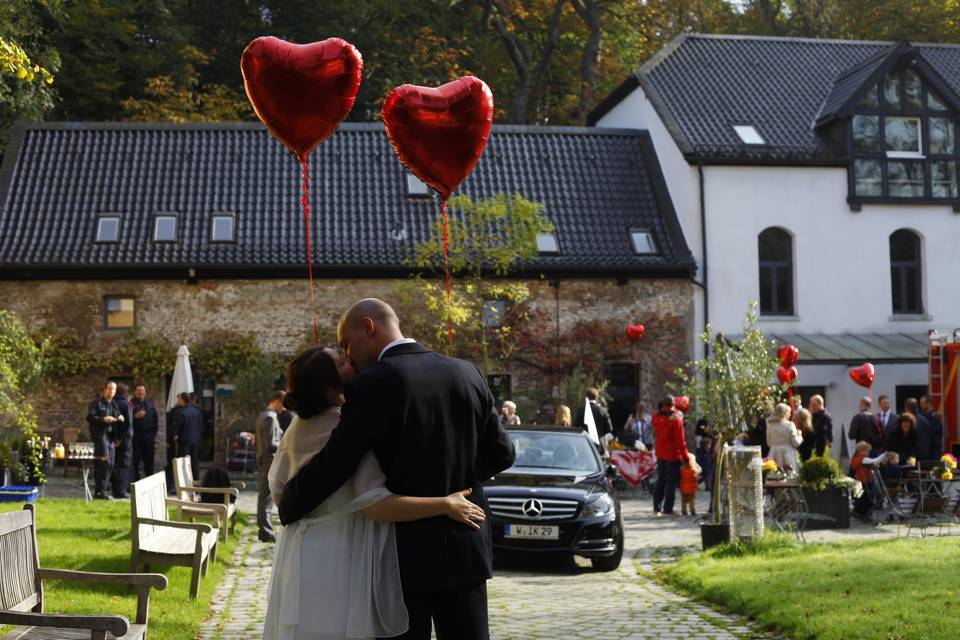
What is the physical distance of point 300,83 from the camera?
8.23m

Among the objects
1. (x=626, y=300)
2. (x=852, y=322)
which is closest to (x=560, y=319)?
(x=626, y=300)

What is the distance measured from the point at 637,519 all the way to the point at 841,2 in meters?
30.7

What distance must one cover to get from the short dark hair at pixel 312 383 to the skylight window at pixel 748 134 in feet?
91.2

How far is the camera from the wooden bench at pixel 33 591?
250 inches

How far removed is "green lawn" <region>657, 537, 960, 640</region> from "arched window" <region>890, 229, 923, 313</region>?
61.7ft

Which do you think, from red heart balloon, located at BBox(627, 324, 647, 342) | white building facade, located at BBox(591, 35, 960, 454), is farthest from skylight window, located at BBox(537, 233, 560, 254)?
white building facade, located at BBox(591, 35, 960, 454)

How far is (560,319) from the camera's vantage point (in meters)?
31.1

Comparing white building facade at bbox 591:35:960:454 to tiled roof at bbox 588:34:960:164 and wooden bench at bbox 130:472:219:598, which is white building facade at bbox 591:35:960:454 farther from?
wooden bench at bbox 130:472:219:598

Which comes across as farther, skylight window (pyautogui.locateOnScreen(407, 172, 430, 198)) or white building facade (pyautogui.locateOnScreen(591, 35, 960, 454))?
skylight window (pyautogui.locateOnScreen(407, 172, 430, 198))

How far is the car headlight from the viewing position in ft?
46.7

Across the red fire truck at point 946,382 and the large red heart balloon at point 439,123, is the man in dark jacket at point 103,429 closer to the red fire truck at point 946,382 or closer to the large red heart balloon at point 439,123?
the red fire truck at point 946,382

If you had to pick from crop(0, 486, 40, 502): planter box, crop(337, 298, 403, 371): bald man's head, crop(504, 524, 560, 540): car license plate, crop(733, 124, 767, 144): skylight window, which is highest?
crop(733, 124, 767, 144): skylight window

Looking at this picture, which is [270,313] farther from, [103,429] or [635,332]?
[103,429]

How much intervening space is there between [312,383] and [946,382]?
18844mm
